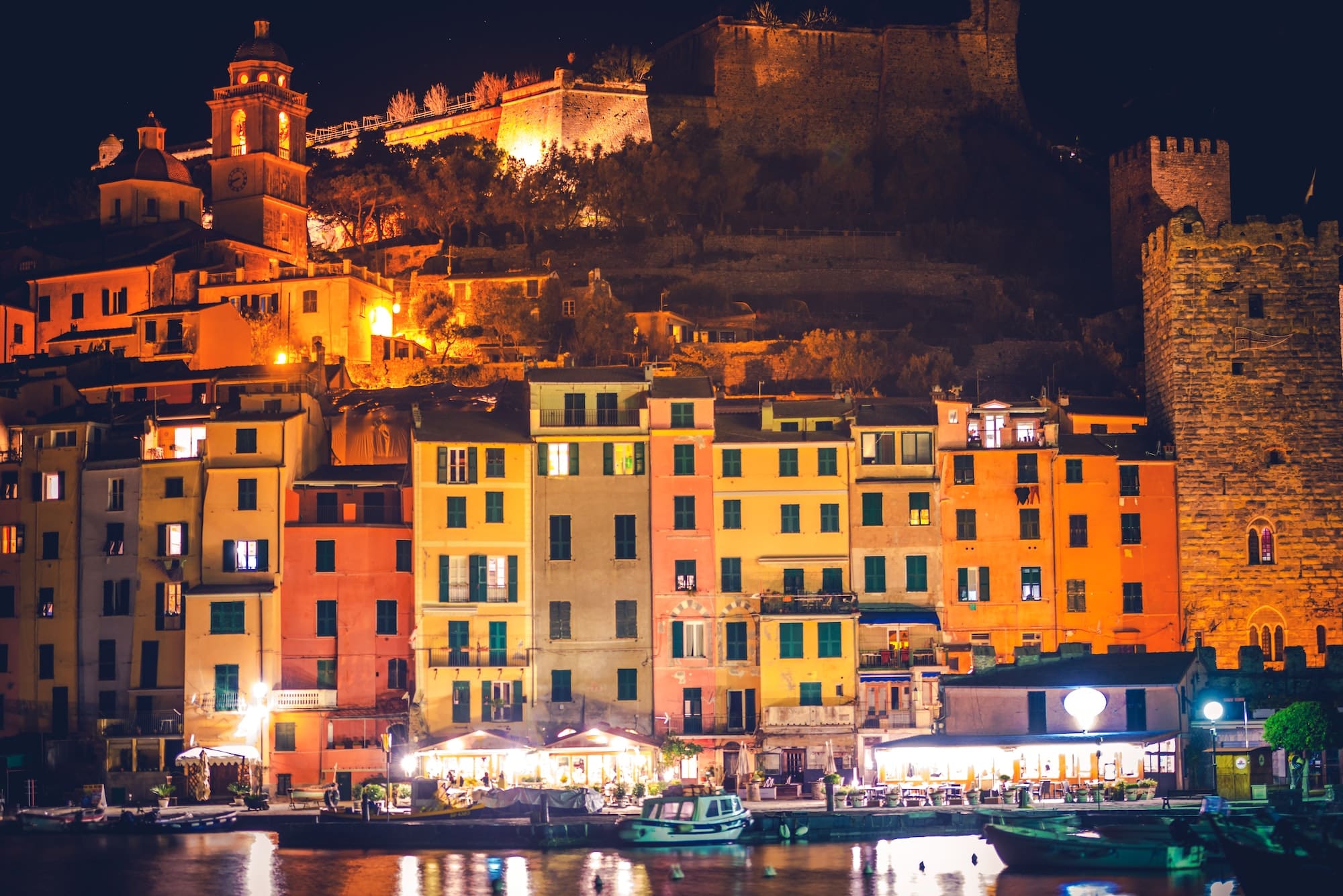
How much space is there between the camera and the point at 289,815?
6875 cm

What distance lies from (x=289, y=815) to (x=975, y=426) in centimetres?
2680

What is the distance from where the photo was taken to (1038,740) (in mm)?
71188

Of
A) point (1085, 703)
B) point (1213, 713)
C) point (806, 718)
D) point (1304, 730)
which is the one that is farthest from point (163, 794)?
point (1304, 730)

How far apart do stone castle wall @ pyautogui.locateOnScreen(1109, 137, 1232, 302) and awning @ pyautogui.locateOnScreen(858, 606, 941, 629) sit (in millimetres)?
39628

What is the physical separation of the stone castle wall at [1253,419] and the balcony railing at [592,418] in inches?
753

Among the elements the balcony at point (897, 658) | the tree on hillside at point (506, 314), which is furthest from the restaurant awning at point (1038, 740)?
the tree on hillside at point (506, 314)

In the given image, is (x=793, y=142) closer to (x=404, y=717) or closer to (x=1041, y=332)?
(x=1041, y=332)

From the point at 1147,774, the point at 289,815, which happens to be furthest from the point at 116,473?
the point at 1147,774

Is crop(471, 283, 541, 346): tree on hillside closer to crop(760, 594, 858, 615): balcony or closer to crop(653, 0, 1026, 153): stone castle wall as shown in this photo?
crop(653, 0, 1026, 153): stone castle wall

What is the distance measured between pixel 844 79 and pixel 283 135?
36.4 metres

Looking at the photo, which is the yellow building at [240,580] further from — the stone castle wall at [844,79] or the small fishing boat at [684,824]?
the stone castle wall at [844,79]

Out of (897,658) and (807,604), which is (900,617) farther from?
(807,604)

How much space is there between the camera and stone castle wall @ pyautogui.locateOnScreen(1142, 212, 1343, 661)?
262 feet

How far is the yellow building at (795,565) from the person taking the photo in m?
73.9
